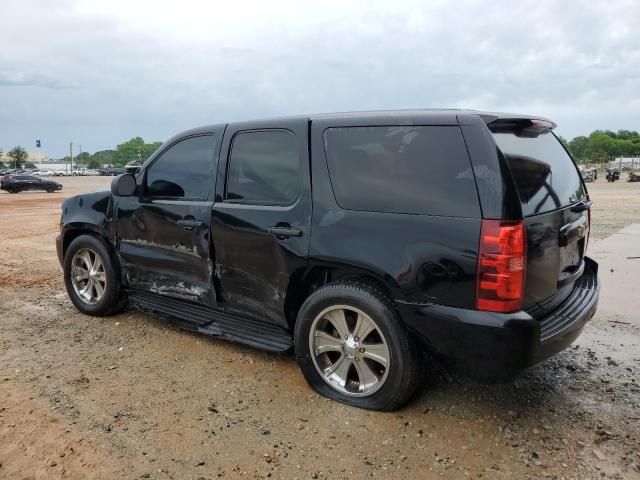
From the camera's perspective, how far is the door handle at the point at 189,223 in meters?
3.96

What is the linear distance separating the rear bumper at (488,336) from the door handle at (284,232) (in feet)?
2.73

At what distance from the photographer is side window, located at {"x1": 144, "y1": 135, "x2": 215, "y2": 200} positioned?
4.07 meters

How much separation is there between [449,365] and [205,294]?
77.2 inches

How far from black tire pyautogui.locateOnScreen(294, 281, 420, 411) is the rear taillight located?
54 cm

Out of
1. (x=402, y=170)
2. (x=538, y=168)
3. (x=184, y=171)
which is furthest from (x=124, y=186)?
(x=538, y=168)

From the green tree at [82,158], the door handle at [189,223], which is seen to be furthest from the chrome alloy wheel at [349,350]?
the green tree at [82,158]

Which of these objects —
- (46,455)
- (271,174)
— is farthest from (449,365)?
(46,455)

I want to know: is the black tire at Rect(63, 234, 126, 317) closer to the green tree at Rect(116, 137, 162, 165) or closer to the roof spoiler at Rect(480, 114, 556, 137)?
the roof spoiler at Rect(480, 114, 556, 137)

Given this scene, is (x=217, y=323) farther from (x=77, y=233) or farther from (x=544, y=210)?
(x=544, y=210)

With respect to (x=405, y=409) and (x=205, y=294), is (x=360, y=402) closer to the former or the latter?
(x=405, y=409)

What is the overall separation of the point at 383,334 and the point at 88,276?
10.4ft

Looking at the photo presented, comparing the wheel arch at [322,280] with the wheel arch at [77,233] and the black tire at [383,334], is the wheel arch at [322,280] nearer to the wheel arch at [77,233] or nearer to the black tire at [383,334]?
the black tire at [383,334]

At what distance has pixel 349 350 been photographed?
325 centimetres

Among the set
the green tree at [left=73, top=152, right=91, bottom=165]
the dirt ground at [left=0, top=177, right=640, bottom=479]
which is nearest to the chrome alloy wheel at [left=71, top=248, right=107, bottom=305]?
the dirt ground at [left=0, top=177, right=640, bottom=479]
